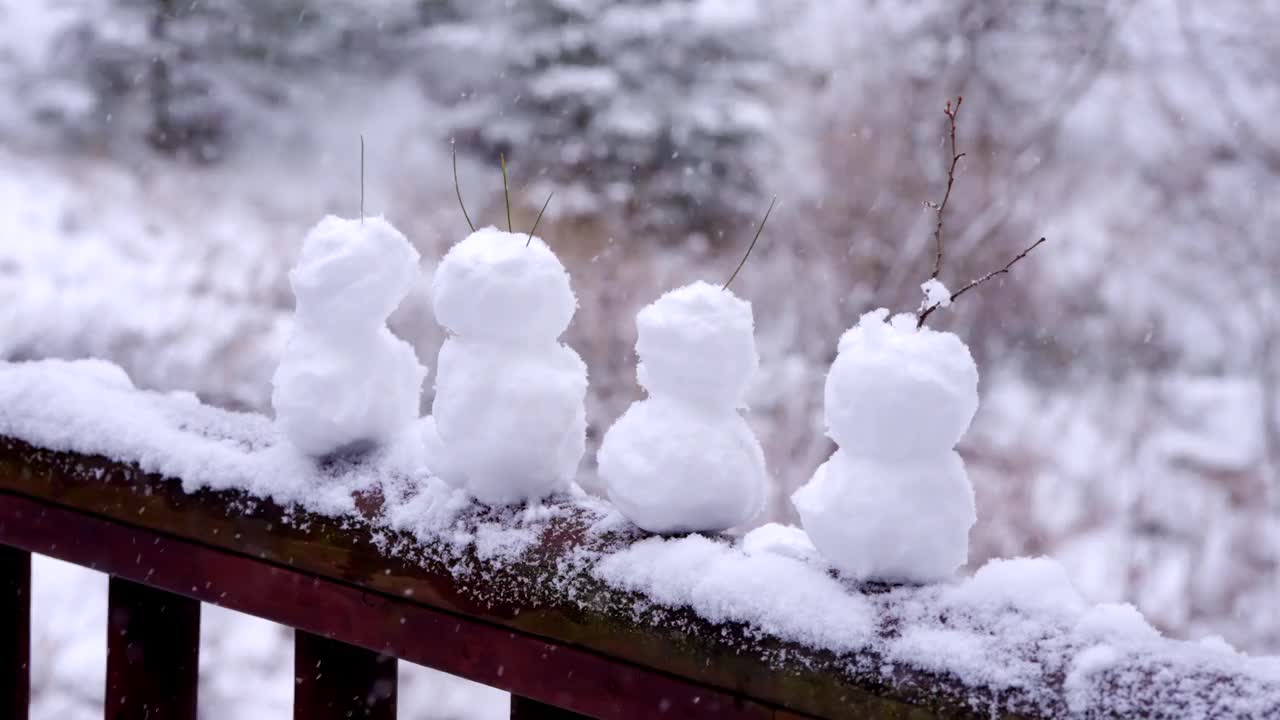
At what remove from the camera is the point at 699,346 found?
78 centimetres

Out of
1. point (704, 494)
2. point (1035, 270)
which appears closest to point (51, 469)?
point (704, 494)

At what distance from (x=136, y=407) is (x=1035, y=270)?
2779 millimetres

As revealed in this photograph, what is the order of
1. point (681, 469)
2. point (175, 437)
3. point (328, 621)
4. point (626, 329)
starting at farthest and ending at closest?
point (626, 329) → point (175, 437) → point (328, 621) → point (681, 469)

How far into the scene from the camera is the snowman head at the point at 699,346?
78 centimetres

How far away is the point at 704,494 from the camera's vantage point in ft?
2.53

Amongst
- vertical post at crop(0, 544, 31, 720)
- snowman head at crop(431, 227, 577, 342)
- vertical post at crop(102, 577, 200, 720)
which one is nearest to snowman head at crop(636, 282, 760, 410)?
snowman head at crop(431, 227, 577, 342)

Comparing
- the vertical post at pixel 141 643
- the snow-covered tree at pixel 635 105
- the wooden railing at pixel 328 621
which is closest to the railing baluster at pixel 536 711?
the wooden railing at pixel 328 621

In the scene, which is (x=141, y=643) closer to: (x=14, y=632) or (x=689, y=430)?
(x=14, y=632)

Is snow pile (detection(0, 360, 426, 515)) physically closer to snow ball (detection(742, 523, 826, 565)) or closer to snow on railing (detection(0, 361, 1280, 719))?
snow on railing (detection(0, 361, 1280, 719))

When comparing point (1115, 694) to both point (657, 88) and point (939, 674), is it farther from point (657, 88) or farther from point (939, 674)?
point (657, 88)

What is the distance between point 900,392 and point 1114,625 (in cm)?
23

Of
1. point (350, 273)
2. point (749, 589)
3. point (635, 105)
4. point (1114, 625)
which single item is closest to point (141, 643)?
point (350, 273)

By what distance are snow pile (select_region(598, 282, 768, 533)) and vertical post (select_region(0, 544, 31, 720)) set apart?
A: 923 mm

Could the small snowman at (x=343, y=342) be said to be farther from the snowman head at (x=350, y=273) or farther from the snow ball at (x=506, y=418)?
the snow ball at (x=506, y=418)
